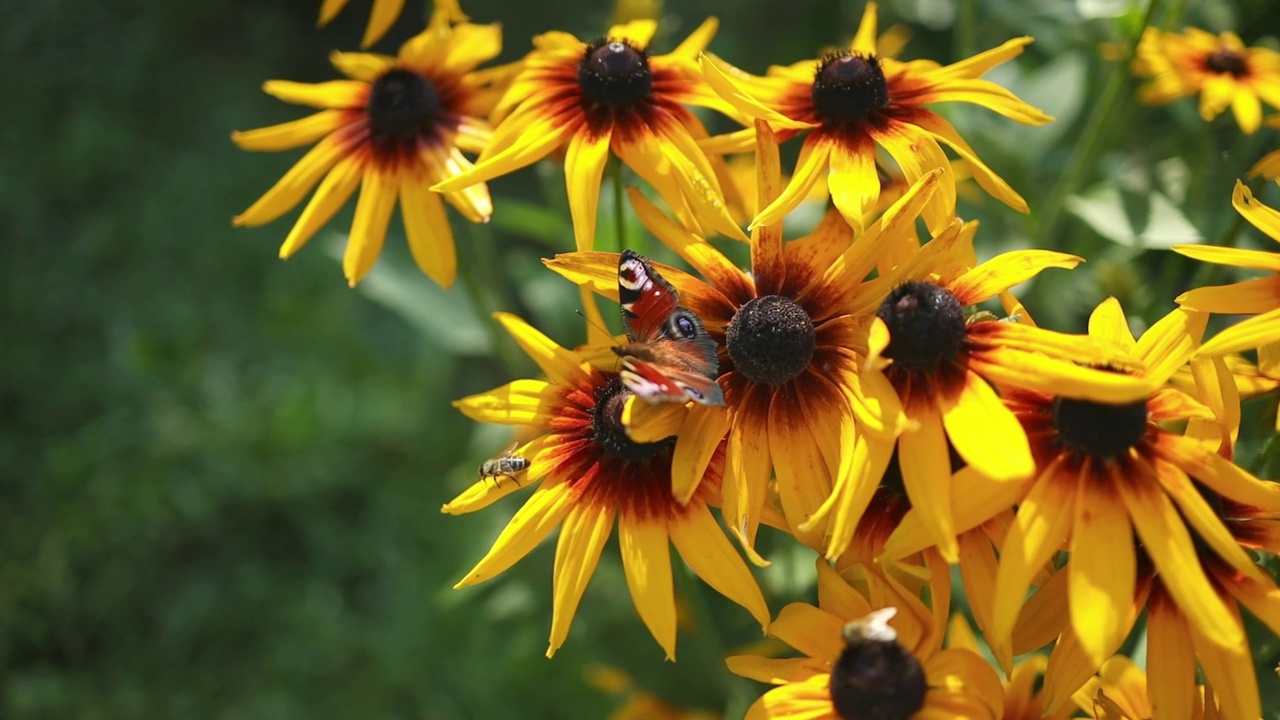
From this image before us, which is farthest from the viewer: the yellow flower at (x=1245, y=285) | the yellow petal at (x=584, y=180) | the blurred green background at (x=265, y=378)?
the blurred green background at (x=265, y=378)

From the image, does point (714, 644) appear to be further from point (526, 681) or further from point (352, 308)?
point (352, 308)

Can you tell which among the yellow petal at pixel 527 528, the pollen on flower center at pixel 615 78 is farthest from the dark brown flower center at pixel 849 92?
the yellow petal at pixel 527 528

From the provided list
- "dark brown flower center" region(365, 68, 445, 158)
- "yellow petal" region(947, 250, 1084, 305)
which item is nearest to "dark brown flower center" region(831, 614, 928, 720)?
"yellow petal" region(947, 250, 1084, 305)

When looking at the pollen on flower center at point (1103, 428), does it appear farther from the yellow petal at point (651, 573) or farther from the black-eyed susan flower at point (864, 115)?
the yellow petal at point (651, 573)

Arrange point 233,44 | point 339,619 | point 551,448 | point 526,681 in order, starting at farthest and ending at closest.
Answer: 1. point 233,44
2. point 339,619
3. point 526,681
4. point 551,448

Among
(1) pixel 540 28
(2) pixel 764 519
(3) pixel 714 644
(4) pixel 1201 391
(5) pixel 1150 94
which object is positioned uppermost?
(1) pixel 540 28

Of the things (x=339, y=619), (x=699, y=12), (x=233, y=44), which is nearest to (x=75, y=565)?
(x=339, y=619)

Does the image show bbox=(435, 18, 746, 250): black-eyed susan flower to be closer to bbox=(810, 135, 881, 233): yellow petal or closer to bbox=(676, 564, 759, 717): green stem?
bbox=(810, 135, 881, 233): yellow petal
